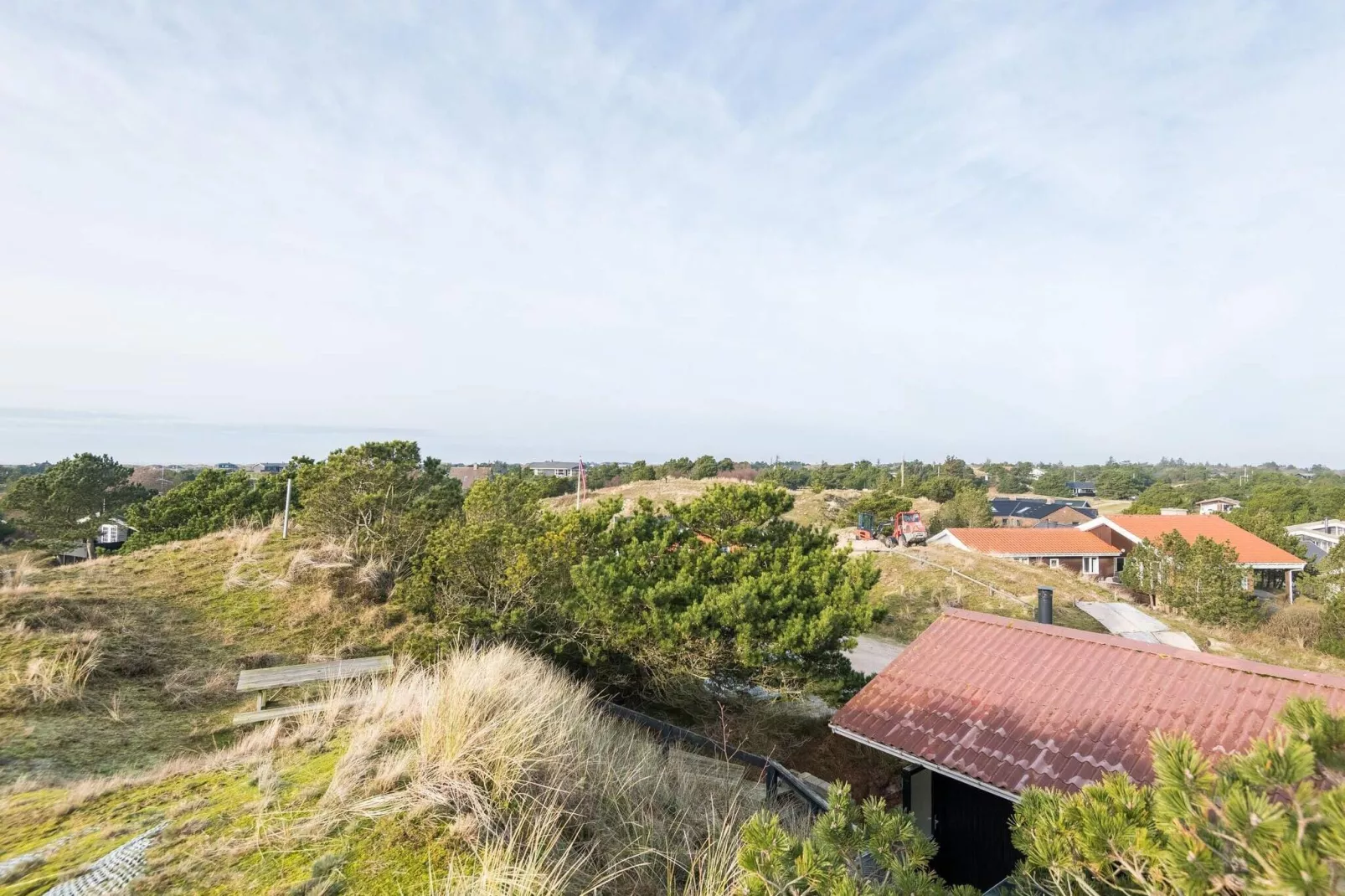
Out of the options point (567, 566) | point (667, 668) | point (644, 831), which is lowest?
point (667, 668)

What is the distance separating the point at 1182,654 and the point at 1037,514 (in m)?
46.3

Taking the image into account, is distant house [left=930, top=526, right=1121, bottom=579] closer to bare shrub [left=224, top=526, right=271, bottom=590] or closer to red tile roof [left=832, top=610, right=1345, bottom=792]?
red tile roof [left=832, top=610, right=1345, bottom=792]

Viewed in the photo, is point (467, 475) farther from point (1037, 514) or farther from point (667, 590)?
point (667, 590)

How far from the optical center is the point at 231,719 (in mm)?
6000

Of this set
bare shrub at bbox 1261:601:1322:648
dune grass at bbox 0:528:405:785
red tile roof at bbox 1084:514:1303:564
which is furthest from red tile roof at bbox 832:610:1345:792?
red tile roof at bbox 1084:514:1303:564

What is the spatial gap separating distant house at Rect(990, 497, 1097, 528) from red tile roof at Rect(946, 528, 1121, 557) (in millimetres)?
8993

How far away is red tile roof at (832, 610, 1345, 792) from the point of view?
4840mm

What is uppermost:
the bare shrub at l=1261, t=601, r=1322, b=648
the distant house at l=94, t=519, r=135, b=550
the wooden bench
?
the wooden bench

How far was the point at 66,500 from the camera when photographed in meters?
26.3

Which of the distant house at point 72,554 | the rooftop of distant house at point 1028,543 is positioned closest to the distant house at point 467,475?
the distant house at point 72,554

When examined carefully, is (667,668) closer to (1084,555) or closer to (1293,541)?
(1084,555)

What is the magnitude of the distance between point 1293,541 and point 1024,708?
35085 millimetres

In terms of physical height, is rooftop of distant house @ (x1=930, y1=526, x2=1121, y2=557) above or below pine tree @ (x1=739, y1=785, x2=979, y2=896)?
below

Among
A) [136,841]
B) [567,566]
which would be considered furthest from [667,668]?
[136,841]
